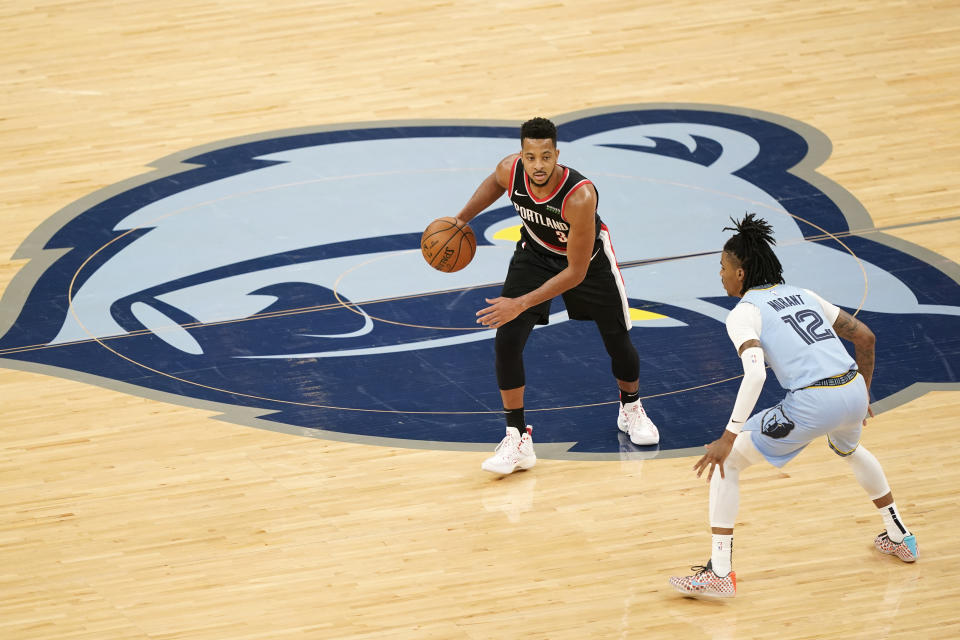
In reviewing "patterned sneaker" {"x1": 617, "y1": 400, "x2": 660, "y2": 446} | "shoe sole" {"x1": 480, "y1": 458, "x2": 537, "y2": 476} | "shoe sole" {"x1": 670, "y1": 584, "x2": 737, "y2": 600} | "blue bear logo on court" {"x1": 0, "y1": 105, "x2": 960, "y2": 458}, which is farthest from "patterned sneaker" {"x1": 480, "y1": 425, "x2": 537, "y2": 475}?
"shoe sole" {"x1": 670, "y1": 584, "x2": 737, "y2": 600}

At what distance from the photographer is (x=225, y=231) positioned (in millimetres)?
9719

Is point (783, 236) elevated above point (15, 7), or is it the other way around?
point (15, 7)

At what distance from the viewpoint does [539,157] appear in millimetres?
6359

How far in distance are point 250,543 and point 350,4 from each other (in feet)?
28.2

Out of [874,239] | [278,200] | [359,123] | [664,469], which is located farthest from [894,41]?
[664,469]

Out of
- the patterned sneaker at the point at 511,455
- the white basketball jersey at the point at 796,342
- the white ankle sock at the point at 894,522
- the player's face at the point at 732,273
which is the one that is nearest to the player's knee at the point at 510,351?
the patterned sneaker at the point at 511,455

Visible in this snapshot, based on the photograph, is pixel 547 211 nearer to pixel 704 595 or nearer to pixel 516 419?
pixel 516 419

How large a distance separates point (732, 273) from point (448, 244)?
1.81 metres

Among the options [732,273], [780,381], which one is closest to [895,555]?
[780,381]

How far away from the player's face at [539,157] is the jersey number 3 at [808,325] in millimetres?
1407

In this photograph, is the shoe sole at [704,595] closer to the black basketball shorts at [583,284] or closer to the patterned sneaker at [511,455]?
the patterned sneaker at [511,455]

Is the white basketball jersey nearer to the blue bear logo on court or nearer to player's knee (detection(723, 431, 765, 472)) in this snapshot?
player's knee (detection(723, 431, 765, 472))

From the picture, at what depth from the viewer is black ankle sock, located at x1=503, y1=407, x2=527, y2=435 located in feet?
22.5

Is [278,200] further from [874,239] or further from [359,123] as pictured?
[874,239]
